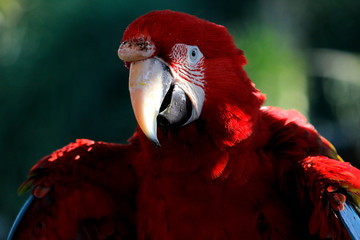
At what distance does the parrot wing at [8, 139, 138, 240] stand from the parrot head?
1.52 ft

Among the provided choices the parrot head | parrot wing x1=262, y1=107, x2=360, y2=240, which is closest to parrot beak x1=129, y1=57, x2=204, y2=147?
the parrot head

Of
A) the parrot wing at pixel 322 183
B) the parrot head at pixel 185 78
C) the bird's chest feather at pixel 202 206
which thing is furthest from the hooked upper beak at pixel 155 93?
the parrot wing at pixel 322 183

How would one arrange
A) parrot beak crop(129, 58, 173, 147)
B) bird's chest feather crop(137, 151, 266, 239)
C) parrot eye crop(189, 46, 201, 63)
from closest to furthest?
parrot beak crop(129, 58, 173, 147), parrot eye crop(189, 46, 201, 63), bird's chest feather crop(137, 151, 266, 239)

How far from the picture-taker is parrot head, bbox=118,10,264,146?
0.99m

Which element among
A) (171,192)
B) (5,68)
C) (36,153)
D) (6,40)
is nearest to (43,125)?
(36,153)

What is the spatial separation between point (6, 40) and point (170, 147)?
11.3ft

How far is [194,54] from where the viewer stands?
42.8 inches

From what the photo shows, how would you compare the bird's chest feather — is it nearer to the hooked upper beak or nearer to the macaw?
the macaw

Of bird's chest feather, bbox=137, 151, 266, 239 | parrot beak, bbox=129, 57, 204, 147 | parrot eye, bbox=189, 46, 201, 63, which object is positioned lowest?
bird's chest feather, bbox=137, 151, 266, 239

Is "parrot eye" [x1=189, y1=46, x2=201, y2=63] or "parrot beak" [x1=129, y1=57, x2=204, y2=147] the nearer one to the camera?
"parrot beak" [x1=129, y1=57, x2=204, y2=147]

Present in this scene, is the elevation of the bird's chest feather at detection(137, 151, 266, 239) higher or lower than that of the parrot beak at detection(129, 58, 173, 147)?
lower

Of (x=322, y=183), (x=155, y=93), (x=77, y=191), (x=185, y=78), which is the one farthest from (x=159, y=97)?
(x=77, y=191)

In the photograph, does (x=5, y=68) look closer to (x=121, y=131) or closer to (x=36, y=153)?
(x=36, y=153)

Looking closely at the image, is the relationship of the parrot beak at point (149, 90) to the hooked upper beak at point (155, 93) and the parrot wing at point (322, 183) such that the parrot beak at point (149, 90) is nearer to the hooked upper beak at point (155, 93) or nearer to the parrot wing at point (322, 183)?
the hooked upper beak at point (155, 93)
